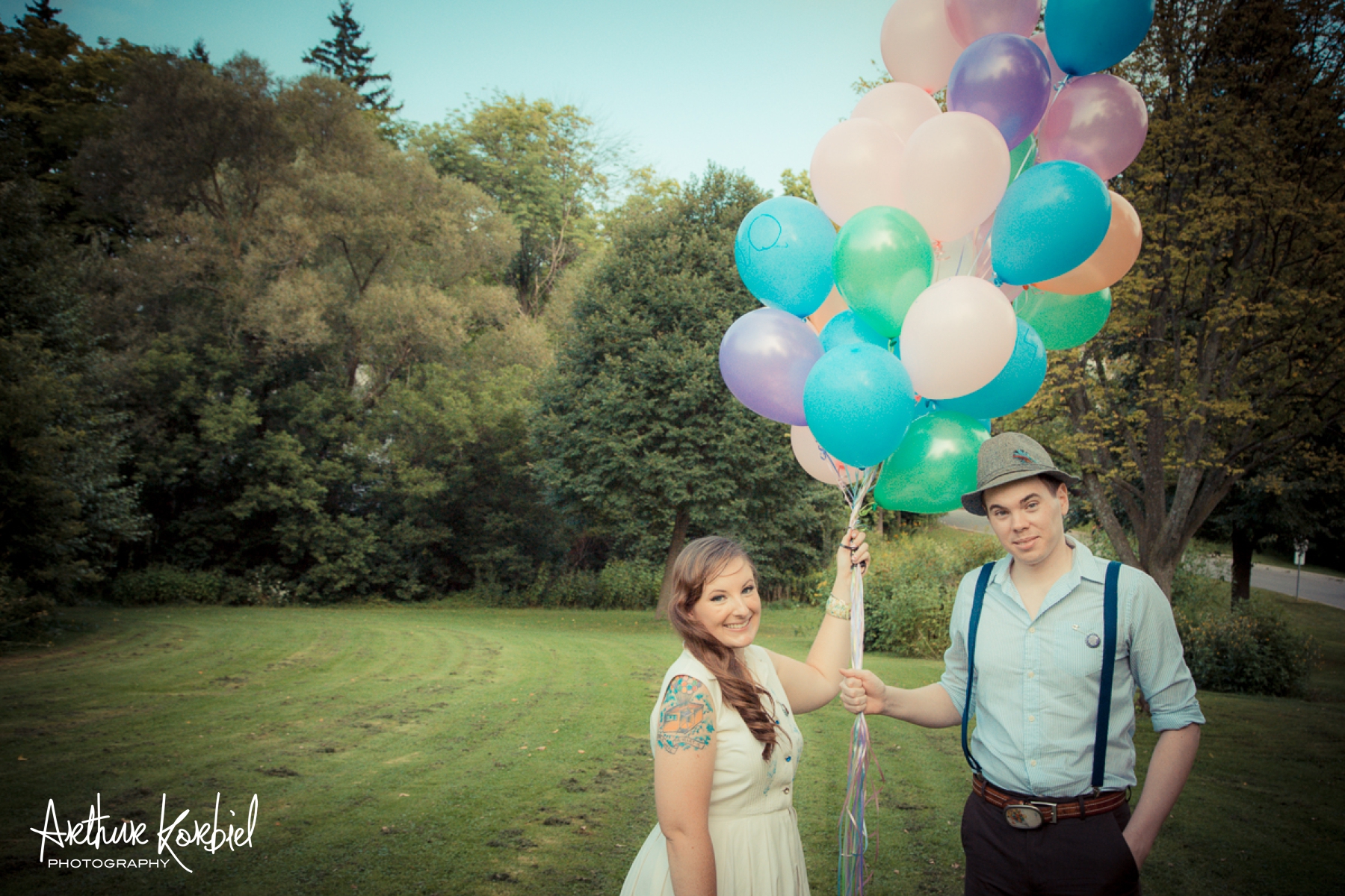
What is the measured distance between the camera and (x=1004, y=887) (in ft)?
7.48

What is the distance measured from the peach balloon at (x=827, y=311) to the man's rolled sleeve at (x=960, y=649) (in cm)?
159

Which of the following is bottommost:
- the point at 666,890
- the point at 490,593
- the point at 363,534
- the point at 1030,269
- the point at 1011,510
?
the point at 490,593

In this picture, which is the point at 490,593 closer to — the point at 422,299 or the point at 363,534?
the point at 363,534

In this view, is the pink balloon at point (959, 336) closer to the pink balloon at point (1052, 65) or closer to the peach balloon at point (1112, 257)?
the peach balloon at point (1112, 257)

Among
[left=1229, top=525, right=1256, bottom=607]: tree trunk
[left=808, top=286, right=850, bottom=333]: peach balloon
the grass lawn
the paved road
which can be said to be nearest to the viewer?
Result: [left=808, top=286, right=850, bottom=333]: peach balloon

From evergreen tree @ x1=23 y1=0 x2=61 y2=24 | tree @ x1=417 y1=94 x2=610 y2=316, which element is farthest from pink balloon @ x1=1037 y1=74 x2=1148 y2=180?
evergreen tree @ x1=23 y1=0 x2=61 y2=24

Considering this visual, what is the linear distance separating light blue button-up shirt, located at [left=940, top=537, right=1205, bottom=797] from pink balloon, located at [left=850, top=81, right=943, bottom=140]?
7.40ft

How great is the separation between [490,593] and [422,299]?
8.34m

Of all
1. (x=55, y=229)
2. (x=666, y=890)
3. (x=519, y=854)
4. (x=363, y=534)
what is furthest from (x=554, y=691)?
(x=55, y=229)

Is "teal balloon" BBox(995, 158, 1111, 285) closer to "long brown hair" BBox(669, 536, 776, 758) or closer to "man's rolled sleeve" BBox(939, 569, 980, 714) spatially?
"man's rolled sleeve" BBox(939, 569, 980, 714)

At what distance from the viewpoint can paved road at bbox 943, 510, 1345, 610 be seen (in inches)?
1018

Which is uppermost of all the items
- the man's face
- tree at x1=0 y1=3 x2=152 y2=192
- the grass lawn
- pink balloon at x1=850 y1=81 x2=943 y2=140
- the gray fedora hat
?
tree at x1=0 y1=3 x2=152 y2=192

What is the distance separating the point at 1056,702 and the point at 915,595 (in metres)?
11.0

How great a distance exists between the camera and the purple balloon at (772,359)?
133 inches
